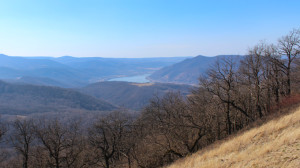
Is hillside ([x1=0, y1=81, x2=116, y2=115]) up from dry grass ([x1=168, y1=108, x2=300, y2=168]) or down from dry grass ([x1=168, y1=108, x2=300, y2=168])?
down

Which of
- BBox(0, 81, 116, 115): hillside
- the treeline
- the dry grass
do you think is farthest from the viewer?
BBox(0, 81, 116, 115): hillside

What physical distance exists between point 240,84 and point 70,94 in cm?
17360

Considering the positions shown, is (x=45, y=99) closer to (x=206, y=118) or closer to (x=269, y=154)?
(x=206, y=118)

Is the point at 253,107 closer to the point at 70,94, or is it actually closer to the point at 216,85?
the point at 216,85

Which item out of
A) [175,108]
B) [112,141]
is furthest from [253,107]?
[112,141]

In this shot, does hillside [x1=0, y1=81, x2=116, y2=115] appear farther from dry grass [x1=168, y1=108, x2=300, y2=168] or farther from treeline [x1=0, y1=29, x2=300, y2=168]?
dry grass [x1=168, y1=108, x2=300, y2=168]

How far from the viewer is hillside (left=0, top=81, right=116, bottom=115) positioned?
154m

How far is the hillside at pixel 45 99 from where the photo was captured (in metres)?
154

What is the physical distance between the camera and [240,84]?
2477 cm

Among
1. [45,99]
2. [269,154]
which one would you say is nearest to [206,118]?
[269,154]

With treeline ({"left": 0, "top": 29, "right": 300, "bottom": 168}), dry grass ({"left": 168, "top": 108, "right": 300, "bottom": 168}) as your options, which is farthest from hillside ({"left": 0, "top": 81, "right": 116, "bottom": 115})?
dry grass ({"left": 168, "top": 108, "right": 300, "bottom": 168})

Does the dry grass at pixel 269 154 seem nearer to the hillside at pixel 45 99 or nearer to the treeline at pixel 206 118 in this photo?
the treeline at pixel 206 118

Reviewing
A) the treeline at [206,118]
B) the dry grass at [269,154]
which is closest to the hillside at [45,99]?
the treeline at [206,118]

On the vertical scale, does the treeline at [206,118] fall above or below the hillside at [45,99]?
above
